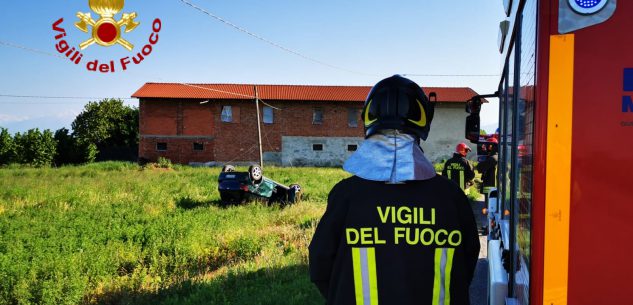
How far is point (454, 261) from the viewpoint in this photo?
2371 millimetres

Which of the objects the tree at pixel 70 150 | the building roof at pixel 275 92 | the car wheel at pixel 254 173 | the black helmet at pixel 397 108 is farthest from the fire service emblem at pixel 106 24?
the tree at pixel 70 150

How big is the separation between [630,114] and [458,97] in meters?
40.1

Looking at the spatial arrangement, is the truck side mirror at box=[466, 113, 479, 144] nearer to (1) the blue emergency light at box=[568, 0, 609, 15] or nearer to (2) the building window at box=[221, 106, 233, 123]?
(1) the blue emergency light at box=[568, 0, 609, 15]

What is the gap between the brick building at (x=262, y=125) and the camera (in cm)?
3928

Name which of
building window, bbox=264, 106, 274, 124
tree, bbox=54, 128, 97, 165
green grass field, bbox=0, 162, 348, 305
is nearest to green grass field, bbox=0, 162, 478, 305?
green grass field, bbox=0, 162, 348, 305

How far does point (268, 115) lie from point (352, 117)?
→ 627 cm

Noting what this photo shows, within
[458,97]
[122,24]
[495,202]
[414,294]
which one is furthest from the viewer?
[458,97]

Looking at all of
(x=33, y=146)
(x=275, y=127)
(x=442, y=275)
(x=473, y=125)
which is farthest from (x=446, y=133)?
(x=442, y=275)

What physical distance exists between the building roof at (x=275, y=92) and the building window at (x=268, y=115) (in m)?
0.92

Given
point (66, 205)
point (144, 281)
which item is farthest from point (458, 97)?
point (144, 281)

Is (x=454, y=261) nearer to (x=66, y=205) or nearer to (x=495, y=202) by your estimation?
(x=495, y=202)

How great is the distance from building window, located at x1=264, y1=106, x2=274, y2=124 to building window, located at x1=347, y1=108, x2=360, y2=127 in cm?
572

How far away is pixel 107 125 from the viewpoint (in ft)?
190

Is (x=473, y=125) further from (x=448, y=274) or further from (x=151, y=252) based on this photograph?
(x=151, y=252)
